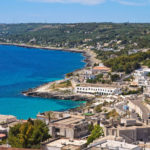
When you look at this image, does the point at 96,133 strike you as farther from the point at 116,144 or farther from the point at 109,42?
the point at 109,42

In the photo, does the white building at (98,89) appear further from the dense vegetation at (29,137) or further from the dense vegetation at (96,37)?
the dense vegetation at (96,37)

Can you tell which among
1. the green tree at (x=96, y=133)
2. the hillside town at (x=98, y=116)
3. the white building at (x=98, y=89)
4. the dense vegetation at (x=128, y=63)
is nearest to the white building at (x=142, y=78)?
the hillside town at (x=98, y=116)

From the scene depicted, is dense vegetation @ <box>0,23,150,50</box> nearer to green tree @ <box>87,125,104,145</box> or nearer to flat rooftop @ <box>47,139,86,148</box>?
green tree @ <box>87,125,104,145</box>

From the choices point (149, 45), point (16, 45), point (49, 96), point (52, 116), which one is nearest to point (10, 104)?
point (49, 96)

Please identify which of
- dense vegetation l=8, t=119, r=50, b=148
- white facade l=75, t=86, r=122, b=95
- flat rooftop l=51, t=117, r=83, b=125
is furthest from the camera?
white facade l=75, t=86, r=122, b=95

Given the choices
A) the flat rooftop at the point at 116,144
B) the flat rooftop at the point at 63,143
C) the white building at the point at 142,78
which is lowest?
the white building at the point at 142,78

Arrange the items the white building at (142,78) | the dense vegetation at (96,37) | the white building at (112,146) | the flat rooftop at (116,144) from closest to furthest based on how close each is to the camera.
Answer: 1. the white building at (112,146)
2. the flat rooftop at (116,144)
3. the white building at (142,78)
4. the dense vegetation at (96,37)

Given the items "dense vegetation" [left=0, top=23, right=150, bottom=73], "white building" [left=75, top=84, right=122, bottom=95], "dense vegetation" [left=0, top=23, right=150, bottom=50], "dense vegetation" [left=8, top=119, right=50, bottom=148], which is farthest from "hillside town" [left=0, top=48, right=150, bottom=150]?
"dense vegetation" [left=0, top=23, right=150, bottom=50]

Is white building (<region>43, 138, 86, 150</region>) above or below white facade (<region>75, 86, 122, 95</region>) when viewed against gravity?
above
